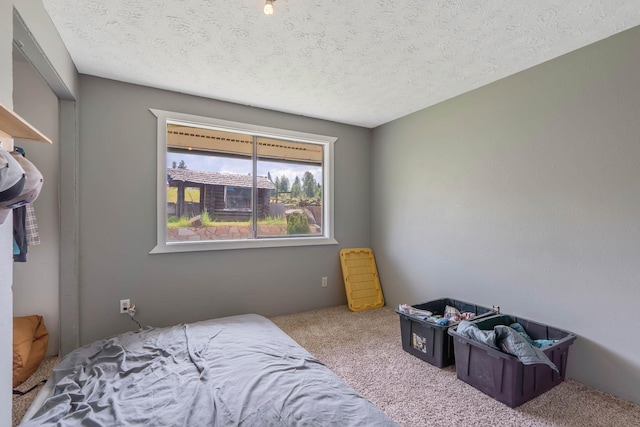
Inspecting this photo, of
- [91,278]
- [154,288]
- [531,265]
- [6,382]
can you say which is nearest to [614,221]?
[531,265]

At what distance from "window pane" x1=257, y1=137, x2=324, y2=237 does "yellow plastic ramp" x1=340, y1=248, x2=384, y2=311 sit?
54 cm

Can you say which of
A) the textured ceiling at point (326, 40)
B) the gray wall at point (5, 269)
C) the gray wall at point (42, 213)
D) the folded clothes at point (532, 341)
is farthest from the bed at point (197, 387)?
the textured ceiling at point (326, 40)

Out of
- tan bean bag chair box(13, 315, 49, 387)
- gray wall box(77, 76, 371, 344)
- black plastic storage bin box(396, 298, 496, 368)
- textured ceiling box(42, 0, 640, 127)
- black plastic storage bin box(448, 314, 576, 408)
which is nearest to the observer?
textured ceiling box(42, 0, 640, 127)

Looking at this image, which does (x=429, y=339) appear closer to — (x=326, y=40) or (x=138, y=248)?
(x=326, y=40)

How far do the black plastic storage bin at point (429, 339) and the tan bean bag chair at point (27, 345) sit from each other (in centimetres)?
281

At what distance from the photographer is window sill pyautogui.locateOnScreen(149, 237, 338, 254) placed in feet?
9.03

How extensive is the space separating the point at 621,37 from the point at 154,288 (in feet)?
13.1

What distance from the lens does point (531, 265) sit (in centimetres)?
Answer: 229

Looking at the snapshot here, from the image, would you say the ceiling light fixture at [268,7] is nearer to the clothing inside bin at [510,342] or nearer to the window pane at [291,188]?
the window pane at [291,188]

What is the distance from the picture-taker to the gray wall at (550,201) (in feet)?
6.09

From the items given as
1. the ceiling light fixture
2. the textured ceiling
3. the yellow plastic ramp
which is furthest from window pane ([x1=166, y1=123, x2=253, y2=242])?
the ceiling light fixture

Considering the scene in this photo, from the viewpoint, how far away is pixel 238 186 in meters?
3.20

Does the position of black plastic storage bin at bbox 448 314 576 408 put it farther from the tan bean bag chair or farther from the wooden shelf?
the tan bean bag chair

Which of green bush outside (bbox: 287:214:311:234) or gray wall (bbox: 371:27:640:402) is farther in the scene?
green bush outside (bbox: 287:214:311:234)
